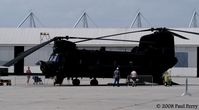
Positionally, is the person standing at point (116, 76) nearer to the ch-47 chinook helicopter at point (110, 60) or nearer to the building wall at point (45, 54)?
the ch-47 chinook helicopter at point (110, 60)

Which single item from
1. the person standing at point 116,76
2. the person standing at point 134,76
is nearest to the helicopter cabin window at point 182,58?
the person standing at point 134,76

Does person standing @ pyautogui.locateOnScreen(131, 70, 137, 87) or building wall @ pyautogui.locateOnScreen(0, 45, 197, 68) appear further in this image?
building wall @ pyautogui.locateOnScreen(0, 45, 197, 68)

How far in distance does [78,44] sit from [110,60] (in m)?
32.5

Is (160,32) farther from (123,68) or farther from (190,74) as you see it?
(190,74)

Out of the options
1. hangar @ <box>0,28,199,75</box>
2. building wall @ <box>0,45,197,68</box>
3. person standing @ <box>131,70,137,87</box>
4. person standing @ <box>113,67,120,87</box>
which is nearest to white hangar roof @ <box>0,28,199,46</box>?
hangar @ <box>0,28,199,75</box>

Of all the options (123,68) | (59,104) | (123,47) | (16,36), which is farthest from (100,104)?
(16,36)

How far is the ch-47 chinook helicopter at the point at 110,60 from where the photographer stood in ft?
124

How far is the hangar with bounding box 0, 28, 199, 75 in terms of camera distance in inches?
2820

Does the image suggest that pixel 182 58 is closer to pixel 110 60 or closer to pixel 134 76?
pixel 110 60

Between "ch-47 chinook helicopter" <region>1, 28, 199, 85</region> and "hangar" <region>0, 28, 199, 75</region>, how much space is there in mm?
29380

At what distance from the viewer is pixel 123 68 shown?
40.6m

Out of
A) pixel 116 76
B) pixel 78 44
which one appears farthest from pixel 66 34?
pixel 116 76

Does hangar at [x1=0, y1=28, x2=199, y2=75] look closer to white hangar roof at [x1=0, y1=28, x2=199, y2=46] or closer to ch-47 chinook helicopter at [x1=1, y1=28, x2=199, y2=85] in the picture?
white hangar roof at [x1=0, y1=28, x2=199, y2=46]

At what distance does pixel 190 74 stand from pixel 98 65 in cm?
3562
